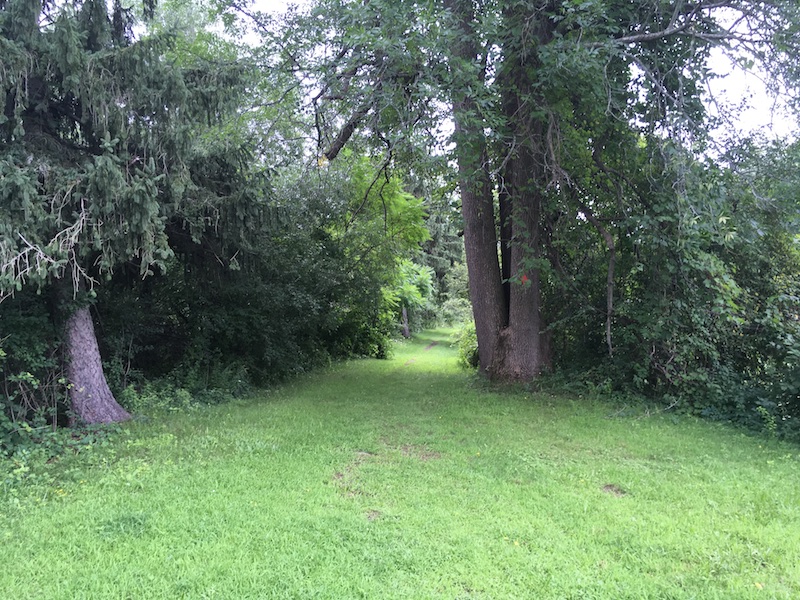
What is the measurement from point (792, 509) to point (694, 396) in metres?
4.16

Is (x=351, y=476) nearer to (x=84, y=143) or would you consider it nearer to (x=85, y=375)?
(x=85, y=375)

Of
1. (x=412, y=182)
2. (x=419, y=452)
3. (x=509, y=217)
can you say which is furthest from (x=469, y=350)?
(x=419, y=452)

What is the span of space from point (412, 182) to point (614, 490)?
29.2 feet

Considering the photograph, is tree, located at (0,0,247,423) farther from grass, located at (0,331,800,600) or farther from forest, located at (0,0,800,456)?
grass, located at (0,331,800,600)

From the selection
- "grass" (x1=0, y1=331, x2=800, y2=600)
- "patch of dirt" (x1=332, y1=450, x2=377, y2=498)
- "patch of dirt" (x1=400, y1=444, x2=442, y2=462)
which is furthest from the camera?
"patch of dirt" (x1=400, y1=444, x2=442, y2=462)

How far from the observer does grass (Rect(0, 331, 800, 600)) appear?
3.20 metres

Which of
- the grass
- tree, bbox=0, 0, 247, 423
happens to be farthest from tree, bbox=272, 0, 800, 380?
the grass

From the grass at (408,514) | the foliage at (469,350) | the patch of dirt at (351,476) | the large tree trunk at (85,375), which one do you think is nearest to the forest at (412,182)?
the large tree trunk at (85,375)

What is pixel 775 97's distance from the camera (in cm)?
726

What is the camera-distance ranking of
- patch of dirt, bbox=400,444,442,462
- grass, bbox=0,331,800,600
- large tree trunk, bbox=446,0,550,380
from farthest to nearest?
large tree trunk, bbox=446,0,550,380 → patch of dirt, bbox=400,444,442,462 → grass, bbox=0,331,800,600

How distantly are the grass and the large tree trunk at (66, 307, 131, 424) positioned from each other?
52cm

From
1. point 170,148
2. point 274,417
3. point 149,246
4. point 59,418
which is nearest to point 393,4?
point 170,148

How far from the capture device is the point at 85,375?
23.1 ft

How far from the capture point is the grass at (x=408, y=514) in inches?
126
